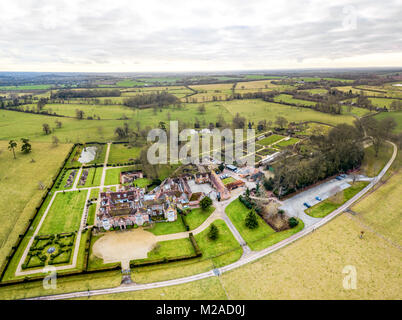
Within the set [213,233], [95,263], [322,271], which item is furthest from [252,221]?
[95,263]

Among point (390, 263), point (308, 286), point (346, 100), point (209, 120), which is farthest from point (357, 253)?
point (346, 100)

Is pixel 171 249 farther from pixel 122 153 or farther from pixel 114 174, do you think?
pixel 122 153

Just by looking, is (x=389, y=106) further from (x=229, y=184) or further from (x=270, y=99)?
(x=229, y=184)

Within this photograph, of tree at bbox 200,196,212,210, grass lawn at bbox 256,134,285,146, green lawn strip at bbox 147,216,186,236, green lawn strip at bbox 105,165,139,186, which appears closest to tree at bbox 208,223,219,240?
green lawn strip at bbox 147,216,186,236

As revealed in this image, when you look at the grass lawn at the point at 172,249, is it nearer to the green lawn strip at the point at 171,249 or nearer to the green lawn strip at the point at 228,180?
the green lawn strip at the point at 171,249

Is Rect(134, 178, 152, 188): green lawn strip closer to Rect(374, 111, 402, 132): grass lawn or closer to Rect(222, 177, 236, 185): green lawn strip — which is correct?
Rect(222, 177, 236, 185): green lawn strip
